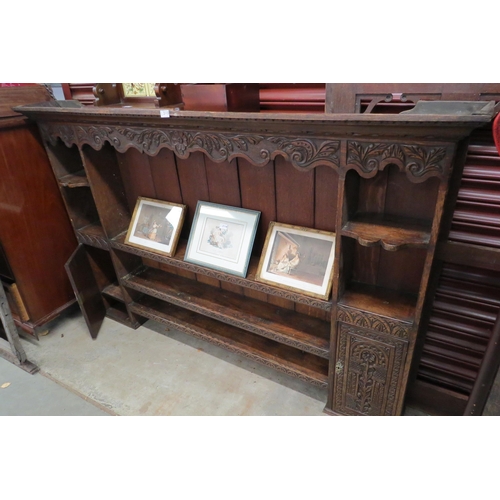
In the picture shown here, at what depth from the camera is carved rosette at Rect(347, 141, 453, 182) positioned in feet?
3.63

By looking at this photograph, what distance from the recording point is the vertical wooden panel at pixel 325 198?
5.01 feet

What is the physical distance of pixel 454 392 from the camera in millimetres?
1722

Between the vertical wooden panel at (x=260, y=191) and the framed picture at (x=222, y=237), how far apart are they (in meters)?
0.04

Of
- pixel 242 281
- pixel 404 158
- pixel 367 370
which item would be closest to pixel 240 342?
pixel 242 281

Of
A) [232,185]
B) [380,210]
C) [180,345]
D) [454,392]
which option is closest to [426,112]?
[380,210]

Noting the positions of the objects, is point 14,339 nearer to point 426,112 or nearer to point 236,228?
point 236,228

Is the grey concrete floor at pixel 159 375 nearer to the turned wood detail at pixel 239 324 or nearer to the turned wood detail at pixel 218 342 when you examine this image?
the turned wood detail at pixel 218 342

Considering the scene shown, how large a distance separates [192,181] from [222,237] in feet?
1.14

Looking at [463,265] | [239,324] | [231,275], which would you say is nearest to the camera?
[463,265]

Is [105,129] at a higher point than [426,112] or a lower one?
lower

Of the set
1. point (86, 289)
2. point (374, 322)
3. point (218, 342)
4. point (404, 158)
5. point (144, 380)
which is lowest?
point (144, 380)

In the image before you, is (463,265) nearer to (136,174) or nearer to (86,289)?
(136,174)

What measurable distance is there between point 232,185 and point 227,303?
2.19 feet

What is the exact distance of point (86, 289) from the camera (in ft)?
7.67
